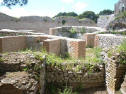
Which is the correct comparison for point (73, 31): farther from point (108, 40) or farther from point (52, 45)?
point (52, 45)

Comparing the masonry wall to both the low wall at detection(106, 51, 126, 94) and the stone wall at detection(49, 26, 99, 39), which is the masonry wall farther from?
the stone wall at detection(49, 26, 99, 39)

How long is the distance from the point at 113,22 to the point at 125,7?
17.9 feet

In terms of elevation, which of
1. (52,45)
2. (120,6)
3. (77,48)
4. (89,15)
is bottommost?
(77,48)

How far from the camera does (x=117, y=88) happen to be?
559 centimetres

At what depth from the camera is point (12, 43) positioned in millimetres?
10250

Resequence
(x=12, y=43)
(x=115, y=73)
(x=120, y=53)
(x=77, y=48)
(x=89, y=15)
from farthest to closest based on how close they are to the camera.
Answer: (x=89, y=15) → (x=12, y=43) → (x=77, y=48) → (x=120, y=53) → (x=115, y=73)

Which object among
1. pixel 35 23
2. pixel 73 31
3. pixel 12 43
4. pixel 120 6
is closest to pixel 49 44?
pixel 12 43

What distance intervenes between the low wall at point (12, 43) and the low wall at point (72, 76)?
4562mm

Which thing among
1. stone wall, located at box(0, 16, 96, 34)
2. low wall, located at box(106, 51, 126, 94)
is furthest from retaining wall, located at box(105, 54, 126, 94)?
stone wall, located at box(0, 16, 96, 34)

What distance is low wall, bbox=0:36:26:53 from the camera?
966cm

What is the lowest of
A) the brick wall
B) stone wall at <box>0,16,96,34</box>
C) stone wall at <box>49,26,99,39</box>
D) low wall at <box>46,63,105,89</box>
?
low wall at <box>46,63,105,89</box>

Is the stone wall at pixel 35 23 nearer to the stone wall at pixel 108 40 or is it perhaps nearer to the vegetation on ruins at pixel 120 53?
the stone wall at pixel 108 40

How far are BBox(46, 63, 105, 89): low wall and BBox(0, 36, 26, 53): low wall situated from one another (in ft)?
15.0

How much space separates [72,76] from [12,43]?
5.36 m
